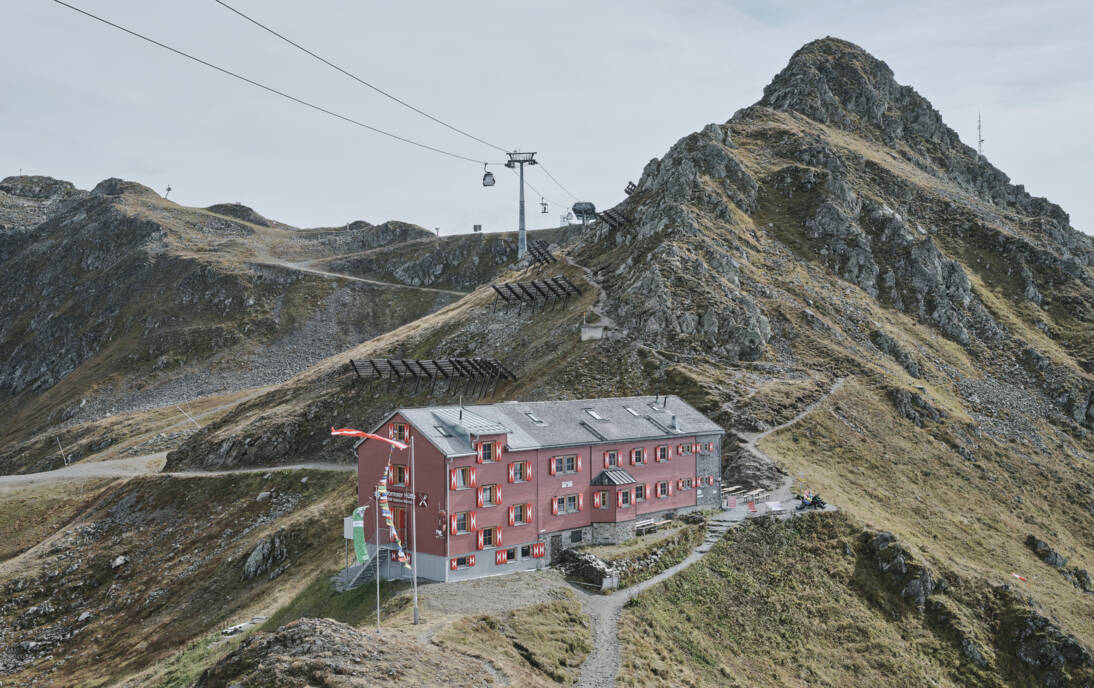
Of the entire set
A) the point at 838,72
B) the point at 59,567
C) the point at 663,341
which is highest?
the point at 838,72

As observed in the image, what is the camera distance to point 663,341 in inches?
3706

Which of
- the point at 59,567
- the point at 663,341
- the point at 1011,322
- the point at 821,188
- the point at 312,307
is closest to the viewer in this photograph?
the point at 59,567

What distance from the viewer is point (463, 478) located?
48.8 metres

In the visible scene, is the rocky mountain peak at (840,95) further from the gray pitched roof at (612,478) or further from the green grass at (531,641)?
the green grass at (531,641)

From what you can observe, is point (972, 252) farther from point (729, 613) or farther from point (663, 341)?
point (729, 613)

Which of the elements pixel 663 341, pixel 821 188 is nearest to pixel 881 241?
pixel 821 188

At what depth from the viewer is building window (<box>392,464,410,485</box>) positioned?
5072 cm

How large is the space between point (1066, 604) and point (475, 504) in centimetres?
5086

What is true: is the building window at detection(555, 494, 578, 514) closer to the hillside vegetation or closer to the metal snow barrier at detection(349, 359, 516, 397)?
the hillside vegetation

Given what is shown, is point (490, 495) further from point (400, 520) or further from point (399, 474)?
point (399, 474)

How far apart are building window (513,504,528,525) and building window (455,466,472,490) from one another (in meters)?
4.25

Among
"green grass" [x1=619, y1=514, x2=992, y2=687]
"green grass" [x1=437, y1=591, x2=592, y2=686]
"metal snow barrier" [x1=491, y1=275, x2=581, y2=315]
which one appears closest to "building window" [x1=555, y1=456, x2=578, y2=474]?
"green grass" [x1=619, y1=514, x2=992, y2=687]

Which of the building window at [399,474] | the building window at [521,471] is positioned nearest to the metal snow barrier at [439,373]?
the building window at [521,471]

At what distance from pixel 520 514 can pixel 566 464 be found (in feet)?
18.1
